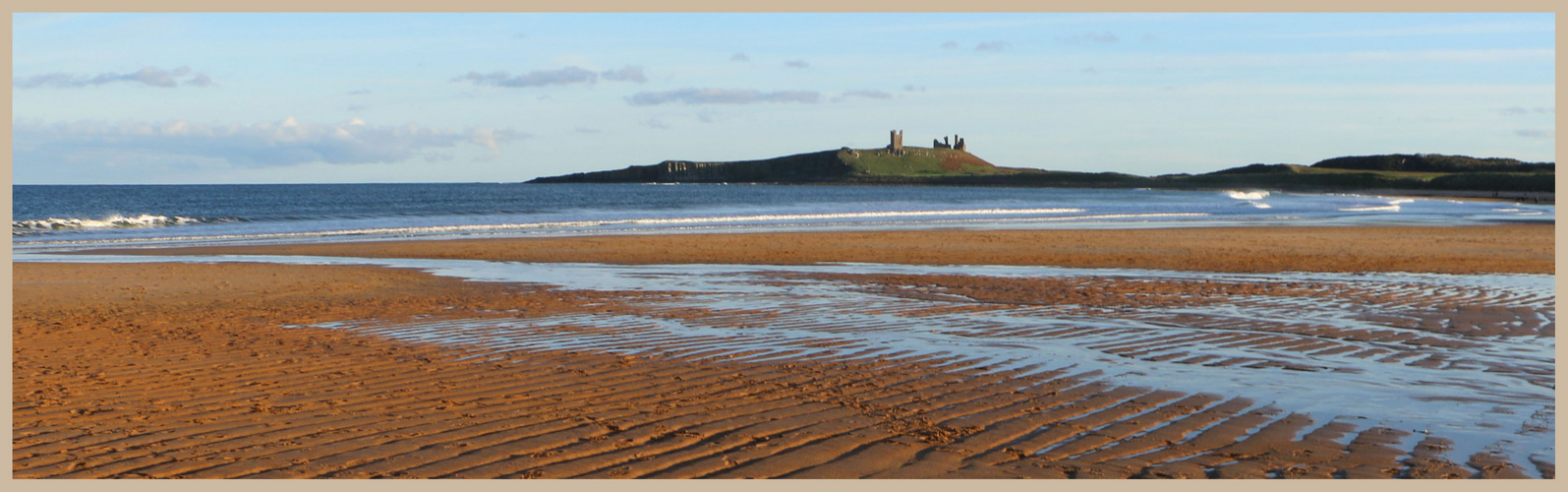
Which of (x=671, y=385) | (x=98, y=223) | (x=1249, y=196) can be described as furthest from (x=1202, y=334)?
(x=1249, y=196)

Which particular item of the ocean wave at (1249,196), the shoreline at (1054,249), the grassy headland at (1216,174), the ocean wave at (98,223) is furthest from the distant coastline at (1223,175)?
the ocean wave at (98,223)

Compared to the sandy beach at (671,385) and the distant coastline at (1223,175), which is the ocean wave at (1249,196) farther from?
the sandy beach at (671,385)

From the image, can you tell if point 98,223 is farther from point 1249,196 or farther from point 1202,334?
point 1249,196

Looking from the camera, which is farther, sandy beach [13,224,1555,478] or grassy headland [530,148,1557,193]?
grassy headland [530,148,1557,193]

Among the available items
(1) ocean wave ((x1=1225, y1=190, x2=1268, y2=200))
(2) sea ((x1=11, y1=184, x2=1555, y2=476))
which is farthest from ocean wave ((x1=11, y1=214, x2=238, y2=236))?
(1) ocean wave ((x1=1225, y1=190, x2=1268, y2=200))

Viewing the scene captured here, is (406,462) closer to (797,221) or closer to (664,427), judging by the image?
(664,427)

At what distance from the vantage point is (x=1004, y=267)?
58.0 feet

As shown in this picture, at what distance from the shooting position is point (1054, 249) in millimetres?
22281

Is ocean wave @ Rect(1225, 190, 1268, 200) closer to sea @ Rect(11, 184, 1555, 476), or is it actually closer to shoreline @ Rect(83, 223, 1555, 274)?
shoreline @ Rect(83, 223, 1555, 274)

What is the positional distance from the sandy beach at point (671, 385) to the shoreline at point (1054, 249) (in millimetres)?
4208

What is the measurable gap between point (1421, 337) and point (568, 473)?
716cm

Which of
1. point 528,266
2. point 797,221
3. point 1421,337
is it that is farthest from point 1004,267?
point 797,221

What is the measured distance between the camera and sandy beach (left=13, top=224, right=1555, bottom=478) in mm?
5367

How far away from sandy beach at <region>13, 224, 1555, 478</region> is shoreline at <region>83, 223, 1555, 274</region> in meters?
4.21
